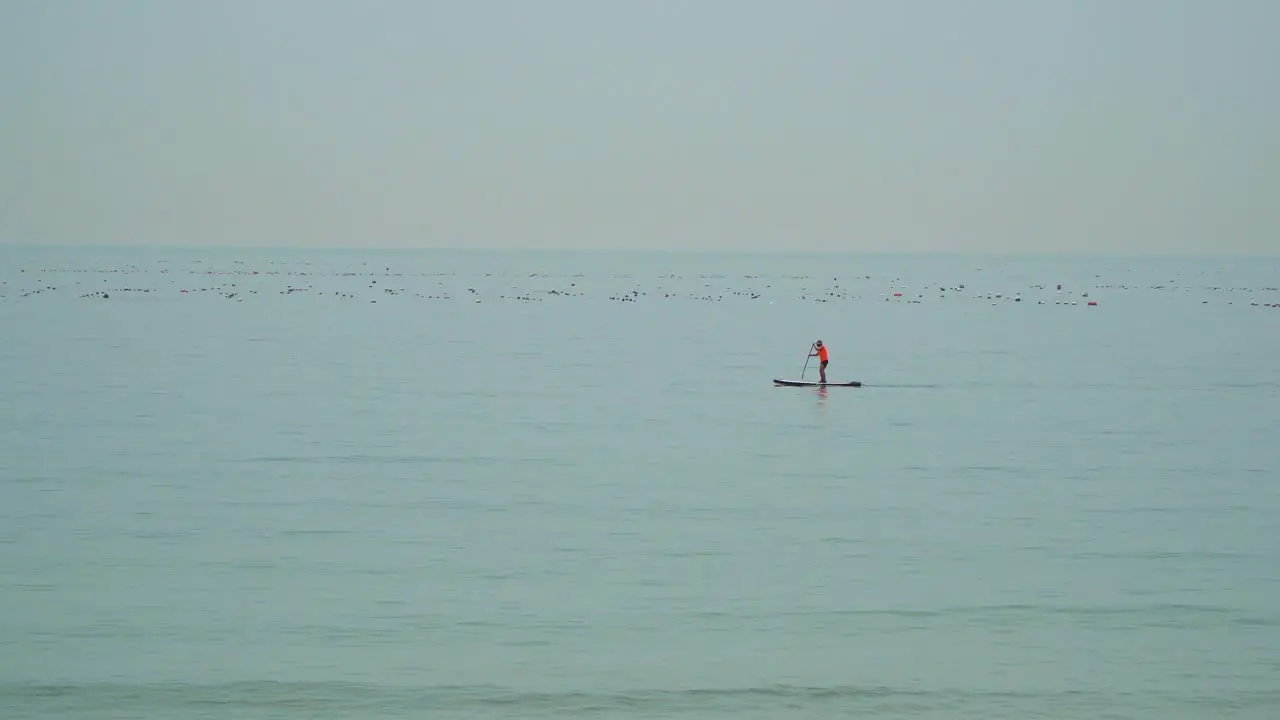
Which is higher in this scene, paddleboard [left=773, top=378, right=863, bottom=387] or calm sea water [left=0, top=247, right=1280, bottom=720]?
paddleboard [left=773, top=378, right=863, bottom=387]

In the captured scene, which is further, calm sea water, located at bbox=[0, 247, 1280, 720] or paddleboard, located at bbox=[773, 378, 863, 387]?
paddleboard, located at bbox=[773, 378, 863, 387]

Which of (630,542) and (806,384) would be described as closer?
(630,542)

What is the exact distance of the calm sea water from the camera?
19.2 m

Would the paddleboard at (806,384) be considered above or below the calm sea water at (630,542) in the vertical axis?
above

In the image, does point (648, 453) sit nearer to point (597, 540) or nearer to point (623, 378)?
point (597, 540)

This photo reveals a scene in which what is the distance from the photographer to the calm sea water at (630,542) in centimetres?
1925

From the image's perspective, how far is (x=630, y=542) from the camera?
26.5 metres

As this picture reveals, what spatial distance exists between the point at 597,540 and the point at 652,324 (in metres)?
65.6

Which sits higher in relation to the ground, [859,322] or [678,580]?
[859,322]

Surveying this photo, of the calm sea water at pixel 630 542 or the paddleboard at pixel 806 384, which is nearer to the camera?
the calm sea water at pixel 630 542

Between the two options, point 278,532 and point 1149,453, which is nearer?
point 278,532

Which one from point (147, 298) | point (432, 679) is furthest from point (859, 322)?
point (432, 679)

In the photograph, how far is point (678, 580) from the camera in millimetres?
23891

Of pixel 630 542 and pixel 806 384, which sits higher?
pixel 806 384
